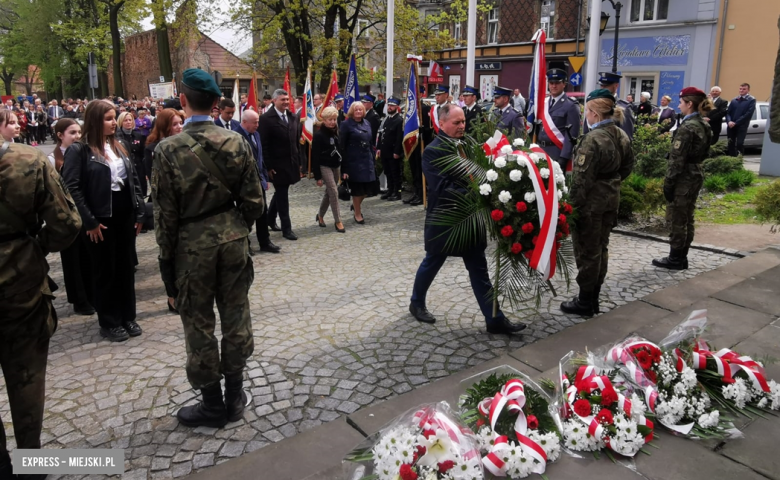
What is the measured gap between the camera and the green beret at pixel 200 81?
325 cm

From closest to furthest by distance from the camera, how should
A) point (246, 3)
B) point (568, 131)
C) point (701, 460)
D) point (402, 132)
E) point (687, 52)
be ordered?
1. point (701, 460)
2. point (568, 131)
3. point (402, 132)
4. point (246, 3)
5. point (687, 52)

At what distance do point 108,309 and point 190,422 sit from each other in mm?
1931

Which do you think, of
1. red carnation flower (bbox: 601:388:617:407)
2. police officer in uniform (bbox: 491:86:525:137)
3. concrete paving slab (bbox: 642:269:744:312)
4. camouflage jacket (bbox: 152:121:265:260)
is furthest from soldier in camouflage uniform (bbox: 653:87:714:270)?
camouflage jacket (bbox: 152:121:265:260)

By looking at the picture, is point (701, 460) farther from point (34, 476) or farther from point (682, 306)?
point (34, 476)

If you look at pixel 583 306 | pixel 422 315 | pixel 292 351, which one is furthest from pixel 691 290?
pixel 292 351

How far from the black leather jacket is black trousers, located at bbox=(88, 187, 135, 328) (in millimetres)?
121

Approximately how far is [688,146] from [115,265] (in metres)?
6.05

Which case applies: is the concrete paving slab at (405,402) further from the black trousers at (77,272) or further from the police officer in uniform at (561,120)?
the police officer in uniform at (561,120)

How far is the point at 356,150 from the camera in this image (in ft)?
29.8

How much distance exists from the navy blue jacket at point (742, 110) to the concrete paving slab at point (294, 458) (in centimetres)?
1593

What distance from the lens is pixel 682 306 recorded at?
197 inches

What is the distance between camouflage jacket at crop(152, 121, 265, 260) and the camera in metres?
3.18

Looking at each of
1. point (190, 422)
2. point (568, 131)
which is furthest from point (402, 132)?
point (190, 422)

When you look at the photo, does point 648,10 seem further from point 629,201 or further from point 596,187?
point 596,187
